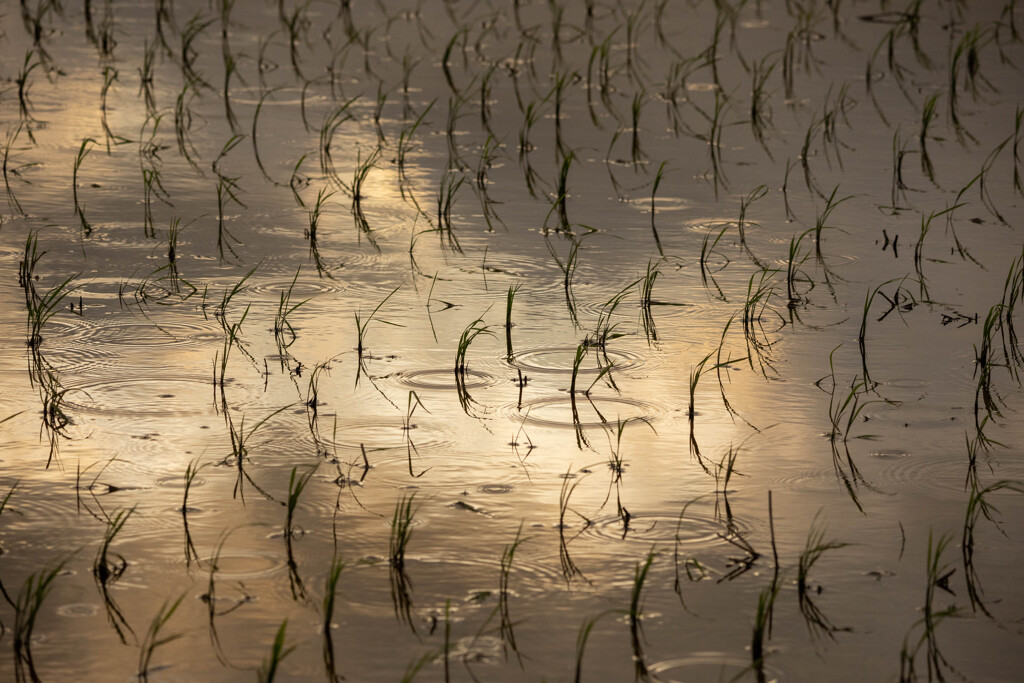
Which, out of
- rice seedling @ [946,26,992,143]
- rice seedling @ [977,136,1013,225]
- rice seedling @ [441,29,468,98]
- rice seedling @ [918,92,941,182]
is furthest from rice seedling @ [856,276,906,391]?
rice seedling @ [441,29,468,98]

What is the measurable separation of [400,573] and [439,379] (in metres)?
1.11

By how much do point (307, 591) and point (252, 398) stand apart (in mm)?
1058

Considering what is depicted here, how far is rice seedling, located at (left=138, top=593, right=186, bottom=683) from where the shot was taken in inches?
97.3

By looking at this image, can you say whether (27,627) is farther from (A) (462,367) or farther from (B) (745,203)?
(B) (745,203)

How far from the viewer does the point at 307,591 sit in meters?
2.79

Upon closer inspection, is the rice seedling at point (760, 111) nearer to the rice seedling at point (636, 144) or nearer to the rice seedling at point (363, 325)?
the rice seedling at point (636, 144)

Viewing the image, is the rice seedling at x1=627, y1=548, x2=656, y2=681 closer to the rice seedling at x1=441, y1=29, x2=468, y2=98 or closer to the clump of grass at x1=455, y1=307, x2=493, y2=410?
the clump of grass at x1=455, y1=307, x2=493, y2=410

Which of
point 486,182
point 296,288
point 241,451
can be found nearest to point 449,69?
point 486,182

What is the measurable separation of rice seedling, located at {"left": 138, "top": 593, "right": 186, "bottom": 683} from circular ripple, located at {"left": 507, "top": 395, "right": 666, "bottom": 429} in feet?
4.14

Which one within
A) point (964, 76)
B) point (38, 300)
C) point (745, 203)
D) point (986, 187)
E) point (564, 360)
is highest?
point (964, 76)

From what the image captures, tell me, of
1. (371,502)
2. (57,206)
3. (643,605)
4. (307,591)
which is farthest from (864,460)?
(57,206)

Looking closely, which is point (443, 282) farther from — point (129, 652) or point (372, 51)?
point (372, 51)

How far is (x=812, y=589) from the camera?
2820 millimetres

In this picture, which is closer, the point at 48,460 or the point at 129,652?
the point at 129,652
